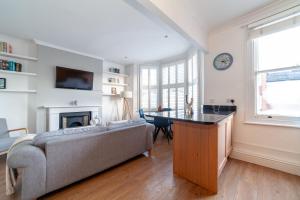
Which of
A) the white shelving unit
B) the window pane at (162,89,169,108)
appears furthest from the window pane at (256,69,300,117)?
the white shelving unit

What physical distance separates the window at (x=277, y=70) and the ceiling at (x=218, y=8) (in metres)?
0.42

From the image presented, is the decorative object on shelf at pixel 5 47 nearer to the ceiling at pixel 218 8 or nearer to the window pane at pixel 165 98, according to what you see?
the ceiling at pixel 218 8

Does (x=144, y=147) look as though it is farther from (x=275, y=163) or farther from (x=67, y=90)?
(x=67, y=90)

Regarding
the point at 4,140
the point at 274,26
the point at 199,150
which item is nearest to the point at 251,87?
the point at 274,26

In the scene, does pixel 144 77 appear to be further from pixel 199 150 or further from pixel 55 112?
pixel 199 150

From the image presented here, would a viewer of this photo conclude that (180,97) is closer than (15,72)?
No

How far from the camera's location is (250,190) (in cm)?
181

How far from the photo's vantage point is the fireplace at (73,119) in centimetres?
426

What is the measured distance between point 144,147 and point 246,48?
2767 millimetres

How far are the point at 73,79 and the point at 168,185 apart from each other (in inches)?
164

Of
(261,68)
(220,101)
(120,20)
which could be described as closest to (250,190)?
(220,101)

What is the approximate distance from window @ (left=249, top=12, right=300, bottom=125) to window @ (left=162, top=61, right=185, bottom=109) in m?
2.77

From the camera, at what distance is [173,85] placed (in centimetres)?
562

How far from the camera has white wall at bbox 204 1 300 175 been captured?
2.29 metres
